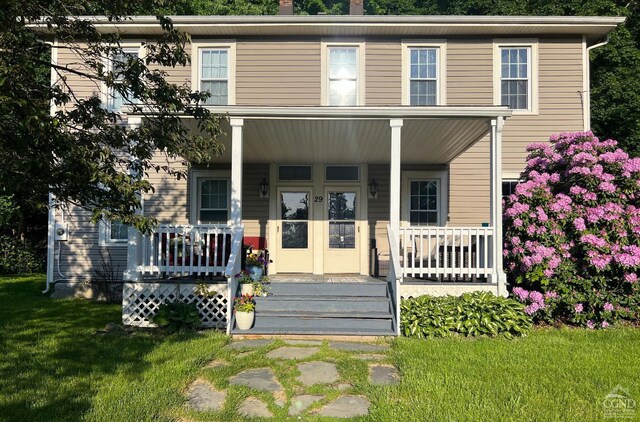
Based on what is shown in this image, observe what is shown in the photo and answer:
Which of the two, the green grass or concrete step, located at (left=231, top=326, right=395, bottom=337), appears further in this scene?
concrete step, located at (left=231, top=326, right=395, bottom=337)

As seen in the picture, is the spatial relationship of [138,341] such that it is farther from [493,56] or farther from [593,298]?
[493,56]

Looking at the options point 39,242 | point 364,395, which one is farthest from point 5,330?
point 39,242

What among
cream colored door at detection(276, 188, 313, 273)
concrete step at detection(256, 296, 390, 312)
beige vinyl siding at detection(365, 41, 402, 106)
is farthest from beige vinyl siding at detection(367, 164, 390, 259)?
concrete step at detection(256, 296, 390, 312)

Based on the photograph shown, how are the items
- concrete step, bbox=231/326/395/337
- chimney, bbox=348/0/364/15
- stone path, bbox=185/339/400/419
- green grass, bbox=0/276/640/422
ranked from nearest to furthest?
green grass, bbox=0/276/640/422
stone path, bbox=185/339/400/419
concrete step, bbox=231/326/395/337
chimney, bbox=348/0/364/15

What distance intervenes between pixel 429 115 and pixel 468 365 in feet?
11.3

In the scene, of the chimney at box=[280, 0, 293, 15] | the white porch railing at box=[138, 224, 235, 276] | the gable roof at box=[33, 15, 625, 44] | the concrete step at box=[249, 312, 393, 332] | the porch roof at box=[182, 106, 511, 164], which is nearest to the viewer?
the concrete step at box=[249, 312, 393, 332]

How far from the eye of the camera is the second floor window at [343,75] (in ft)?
29.7

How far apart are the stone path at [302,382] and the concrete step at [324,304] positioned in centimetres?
78

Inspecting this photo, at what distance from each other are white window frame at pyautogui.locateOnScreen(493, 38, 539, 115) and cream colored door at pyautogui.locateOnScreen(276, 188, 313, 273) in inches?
183

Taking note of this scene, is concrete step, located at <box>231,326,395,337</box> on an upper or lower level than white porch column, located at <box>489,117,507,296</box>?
lower

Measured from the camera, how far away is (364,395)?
3.73 meters

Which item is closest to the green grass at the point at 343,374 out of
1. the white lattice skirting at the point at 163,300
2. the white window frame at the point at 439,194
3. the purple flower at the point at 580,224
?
the white lattice skirting at the point at 163,300

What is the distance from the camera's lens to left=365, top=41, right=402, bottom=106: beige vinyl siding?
Answer: 8.98 metres

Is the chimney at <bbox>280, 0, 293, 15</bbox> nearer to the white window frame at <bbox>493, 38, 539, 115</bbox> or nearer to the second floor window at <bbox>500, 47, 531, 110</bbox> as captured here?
the white window frame at <bbox>493, 38, 539, 115</bbox>
